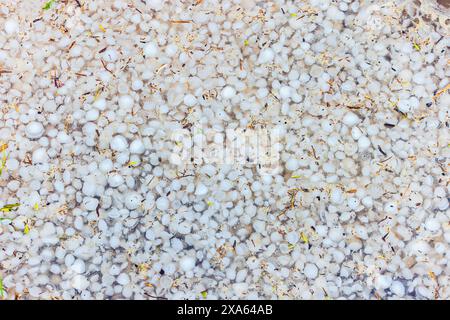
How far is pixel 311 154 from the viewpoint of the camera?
→ 4.13ft

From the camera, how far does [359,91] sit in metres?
1.28

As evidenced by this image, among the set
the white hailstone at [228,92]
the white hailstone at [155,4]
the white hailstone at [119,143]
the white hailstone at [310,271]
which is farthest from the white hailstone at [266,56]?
the white hailstone at [310,271]

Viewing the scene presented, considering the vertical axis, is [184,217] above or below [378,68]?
below

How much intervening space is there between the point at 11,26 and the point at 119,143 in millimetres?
481

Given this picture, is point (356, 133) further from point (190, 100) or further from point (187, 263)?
point (187, 263)

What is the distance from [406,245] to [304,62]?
59 cm

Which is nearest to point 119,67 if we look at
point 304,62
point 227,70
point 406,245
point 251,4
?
point 227,70

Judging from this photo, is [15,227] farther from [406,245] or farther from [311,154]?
[406,245]

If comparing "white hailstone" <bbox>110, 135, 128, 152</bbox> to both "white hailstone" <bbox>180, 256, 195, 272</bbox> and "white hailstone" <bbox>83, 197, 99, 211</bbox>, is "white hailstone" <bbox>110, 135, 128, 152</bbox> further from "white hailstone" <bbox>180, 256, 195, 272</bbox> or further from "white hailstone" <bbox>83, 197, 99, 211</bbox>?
"white hailstone" <bbox>180, 256, 195, 272</bbox>

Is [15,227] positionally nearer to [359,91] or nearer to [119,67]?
[119,67]

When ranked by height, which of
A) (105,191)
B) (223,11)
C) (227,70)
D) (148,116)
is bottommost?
(105,191)

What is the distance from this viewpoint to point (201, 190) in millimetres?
1244

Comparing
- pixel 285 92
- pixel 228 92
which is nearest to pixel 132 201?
pixel 228 92

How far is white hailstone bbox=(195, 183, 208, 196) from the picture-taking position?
49.0 inches
